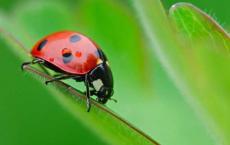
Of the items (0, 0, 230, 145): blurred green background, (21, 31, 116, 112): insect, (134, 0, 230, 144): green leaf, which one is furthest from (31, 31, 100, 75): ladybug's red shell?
(134, 0, 230, 144): green leaf

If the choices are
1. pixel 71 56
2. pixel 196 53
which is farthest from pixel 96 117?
pixel 71 56

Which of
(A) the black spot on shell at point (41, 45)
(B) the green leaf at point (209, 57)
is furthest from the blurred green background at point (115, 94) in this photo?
(B) the green leaf at point (209, 57)

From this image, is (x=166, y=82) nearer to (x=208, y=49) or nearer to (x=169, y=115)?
(x=169, y=115)

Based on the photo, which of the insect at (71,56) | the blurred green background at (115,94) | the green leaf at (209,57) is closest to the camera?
the green leaf at (209,57)

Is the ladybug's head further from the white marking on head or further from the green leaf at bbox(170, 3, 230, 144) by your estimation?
the green leaf at bbox(170, 3, 230, 144)

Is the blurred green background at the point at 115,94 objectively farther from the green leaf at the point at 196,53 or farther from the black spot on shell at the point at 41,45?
the green leaf at the point at 196,53

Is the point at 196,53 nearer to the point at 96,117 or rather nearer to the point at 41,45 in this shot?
the point at 96,117
